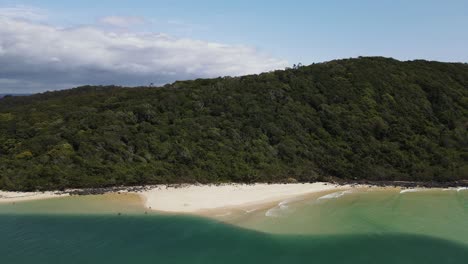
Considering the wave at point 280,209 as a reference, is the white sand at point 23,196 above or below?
above

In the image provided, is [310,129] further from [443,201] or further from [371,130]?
[443,201]

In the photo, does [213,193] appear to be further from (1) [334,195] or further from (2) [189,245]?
(2) [189,245]

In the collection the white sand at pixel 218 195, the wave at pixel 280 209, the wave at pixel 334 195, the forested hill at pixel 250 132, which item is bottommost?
the wave at pixel 334 195

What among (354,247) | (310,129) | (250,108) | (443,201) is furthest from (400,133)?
(354,247)

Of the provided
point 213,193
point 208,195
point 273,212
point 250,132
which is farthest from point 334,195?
point 250,132

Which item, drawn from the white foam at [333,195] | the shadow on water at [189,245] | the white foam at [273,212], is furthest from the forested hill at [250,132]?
the shadow on water at [189,245]

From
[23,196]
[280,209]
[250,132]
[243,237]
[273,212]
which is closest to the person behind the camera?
[243,237]

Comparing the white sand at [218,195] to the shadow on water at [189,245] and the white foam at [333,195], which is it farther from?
the shadow on water at [189,245]
